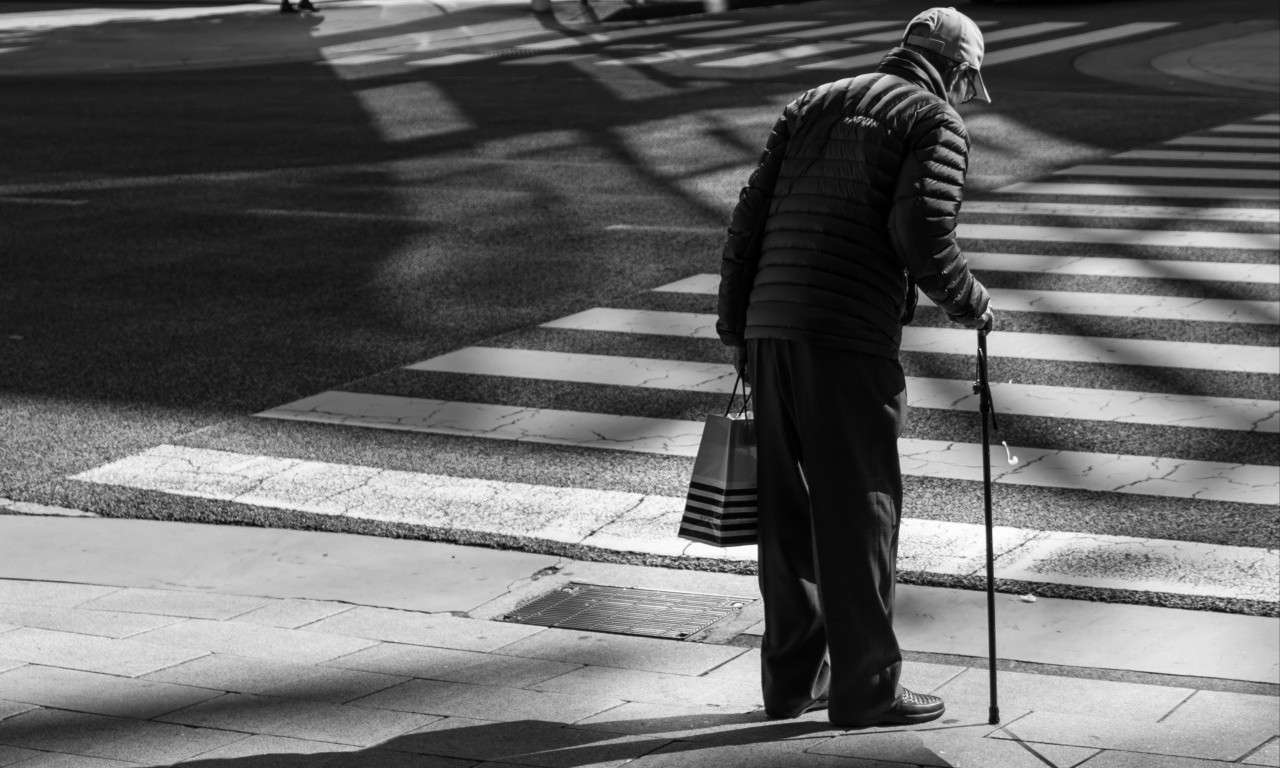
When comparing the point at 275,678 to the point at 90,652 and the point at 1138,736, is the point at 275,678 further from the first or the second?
the point at 1138,736

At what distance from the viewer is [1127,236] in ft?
41.2

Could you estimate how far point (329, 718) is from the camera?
485 cm

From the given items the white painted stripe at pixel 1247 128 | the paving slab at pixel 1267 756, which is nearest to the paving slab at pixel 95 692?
the paving slab at pixel 1267 756

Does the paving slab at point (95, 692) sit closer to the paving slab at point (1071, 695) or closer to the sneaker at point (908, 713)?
the sneaker at point (908, 713)

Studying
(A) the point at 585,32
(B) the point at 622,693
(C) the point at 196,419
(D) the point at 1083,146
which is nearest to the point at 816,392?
(B) the point at 622,693

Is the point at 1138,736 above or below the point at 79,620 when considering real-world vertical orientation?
below

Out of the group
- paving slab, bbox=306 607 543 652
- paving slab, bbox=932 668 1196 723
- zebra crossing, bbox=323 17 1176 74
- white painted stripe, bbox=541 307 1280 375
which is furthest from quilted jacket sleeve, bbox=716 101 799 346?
zebra crossing, bbox=323 17 1176 74

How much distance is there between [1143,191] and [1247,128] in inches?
160

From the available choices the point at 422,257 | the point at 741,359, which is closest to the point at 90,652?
the point at 741,359

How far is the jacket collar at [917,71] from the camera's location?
465 centimetres

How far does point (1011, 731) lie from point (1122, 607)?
143cm

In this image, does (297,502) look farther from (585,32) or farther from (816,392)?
(585,32)

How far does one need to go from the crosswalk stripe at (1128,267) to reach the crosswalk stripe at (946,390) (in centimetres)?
273

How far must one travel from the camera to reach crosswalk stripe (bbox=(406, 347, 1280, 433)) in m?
8.37
